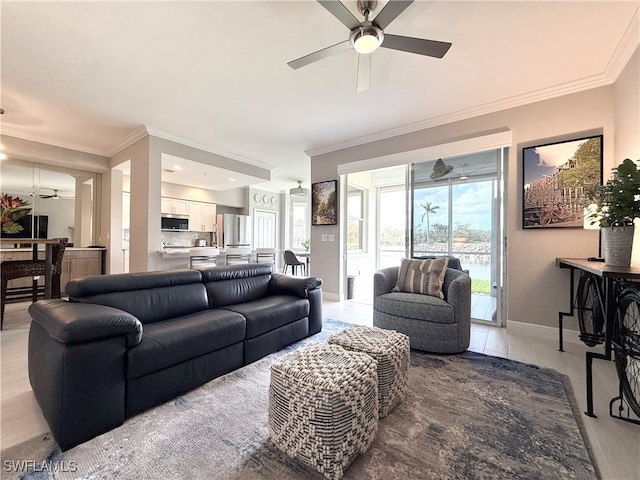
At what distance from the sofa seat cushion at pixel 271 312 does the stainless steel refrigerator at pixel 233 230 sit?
17.7 feet

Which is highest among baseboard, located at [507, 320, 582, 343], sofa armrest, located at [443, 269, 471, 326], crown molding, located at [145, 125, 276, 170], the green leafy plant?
crown molding, located at [145, 125, 276, 170]

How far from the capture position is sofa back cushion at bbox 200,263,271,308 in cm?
263

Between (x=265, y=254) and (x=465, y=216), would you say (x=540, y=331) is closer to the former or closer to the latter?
(x=465, y=216)

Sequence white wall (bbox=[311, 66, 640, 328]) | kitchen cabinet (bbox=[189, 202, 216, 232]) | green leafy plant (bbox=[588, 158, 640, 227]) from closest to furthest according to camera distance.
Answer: green leafy plant (bbox=[588, 158, 640, 227]) → white wall (bbox=[311, 66, 640, 328]) → kitchen cabinet (bbox=[189, 202, 216, 232])

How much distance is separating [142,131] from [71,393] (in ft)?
13.4

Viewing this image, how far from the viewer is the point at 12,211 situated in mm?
4289

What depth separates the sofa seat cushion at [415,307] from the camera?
8.39 feet

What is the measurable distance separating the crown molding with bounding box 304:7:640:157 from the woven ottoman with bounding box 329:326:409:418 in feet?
9.68

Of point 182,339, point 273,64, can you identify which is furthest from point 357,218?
point 182,339

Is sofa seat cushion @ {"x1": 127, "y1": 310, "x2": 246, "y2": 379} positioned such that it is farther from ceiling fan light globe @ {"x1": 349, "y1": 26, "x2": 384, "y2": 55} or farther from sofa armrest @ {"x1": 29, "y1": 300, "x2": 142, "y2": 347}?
ceiling fan light globe @ {"x1": 349, "y1": 26, "x2": 384, "y2": 55}

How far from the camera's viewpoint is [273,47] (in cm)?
245

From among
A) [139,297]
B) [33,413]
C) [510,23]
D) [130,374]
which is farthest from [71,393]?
[510,23]

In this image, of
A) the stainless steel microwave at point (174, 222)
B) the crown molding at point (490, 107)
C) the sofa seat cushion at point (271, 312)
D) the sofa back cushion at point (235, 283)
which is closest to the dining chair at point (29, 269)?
the sofa back cushion at point (235, 283)

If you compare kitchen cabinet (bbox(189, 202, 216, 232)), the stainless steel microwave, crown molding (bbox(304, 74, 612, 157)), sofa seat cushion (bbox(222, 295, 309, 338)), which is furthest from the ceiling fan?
kitchen cabinet (bbox(189, 202, 216, 232))
